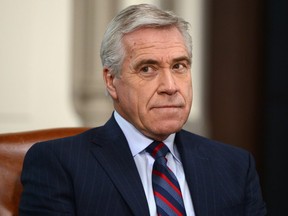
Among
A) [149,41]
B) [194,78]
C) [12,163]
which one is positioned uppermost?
[149,41]

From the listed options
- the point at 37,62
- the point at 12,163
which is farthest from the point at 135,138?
the point at 37,62

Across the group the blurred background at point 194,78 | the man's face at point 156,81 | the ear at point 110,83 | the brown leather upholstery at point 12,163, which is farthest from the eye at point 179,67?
the blurred background at point 194,78

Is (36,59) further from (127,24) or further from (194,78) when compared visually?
(127,24)

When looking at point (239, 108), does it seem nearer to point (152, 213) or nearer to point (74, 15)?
point (74, 15)

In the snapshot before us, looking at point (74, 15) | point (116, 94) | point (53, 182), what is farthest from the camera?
point (74, 15)

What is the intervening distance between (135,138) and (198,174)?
0.71ft

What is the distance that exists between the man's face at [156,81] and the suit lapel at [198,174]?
13cm

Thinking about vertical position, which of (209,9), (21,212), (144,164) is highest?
(209,9)

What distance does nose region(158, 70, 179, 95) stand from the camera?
5.28ft

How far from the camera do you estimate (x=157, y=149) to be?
1687mm

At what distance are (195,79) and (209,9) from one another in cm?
34

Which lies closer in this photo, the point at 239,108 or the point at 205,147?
the point at 205,147

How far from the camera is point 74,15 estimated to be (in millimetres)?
2652

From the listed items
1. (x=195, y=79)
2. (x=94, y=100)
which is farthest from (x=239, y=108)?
(x=94, y=100)
